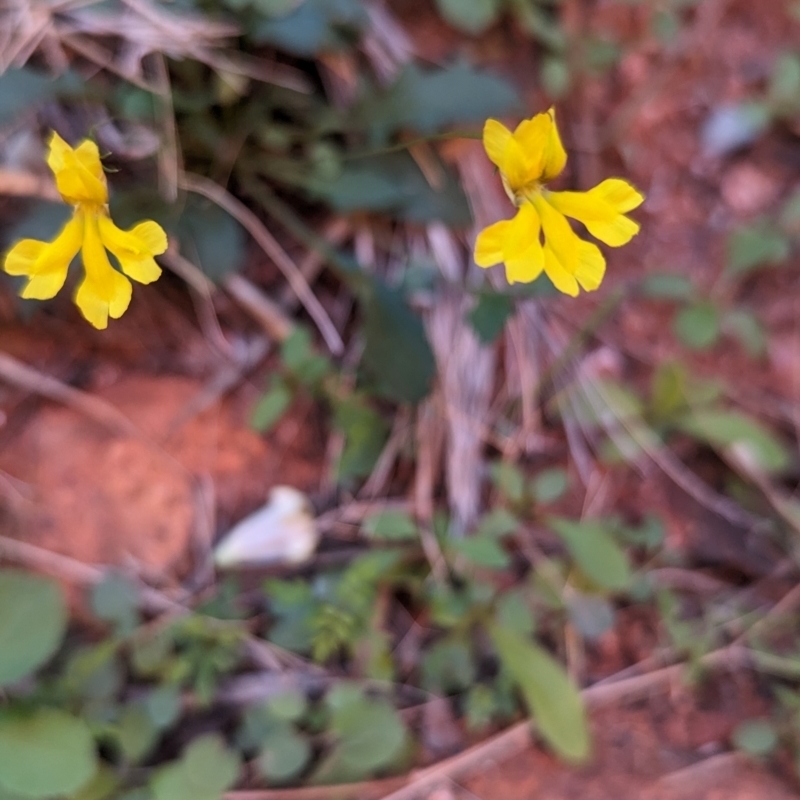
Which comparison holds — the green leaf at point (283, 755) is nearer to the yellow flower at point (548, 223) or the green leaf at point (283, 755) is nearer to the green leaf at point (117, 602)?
the green leaf at point (117, 602)

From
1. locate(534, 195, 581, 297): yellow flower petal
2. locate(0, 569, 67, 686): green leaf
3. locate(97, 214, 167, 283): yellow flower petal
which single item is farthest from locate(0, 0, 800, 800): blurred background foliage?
locate(97, 214, 167, 283): yellow flower petal

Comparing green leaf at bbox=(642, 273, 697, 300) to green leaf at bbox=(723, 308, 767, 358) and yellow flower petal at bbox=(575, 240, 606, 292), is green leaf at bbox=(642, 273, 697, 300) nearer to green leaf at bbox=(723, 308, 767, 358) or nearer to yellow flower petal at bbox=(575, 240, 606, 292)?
green leaf at bbox=(723, 308, 767, 358)

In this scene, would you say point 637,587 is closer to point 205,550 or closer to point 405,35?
point 205,550

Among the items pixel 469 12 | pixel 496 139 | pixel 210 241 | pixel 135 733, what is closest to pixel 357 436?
pixel 210 241

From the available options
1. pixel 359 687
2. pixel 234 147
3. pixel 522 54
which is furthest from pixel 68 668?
pixel 522 54

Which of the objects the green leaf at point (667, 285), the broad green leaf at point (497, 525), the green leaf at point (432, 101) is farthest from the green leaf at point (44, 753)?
the green leaf at point (667, 285)

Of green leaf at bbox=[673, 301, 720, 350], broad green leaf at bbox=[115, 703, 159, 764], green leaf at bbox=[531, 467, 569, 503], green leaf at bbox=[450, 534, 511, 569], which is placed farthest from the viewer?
green leaf at bbox=[673, 301, 720, 350]

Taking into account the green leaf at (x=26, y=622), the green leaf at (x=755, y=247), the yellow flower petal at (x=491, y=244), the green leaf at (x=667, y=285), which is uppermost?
the green leaf at (x=755, y=247)
